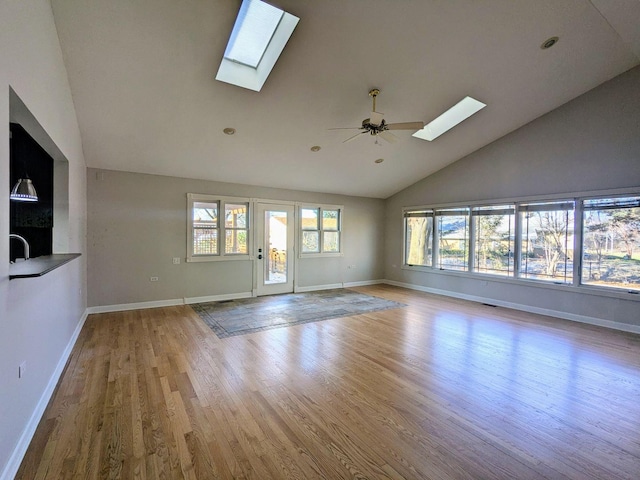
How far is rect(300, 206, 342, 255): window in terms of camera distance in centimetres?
743

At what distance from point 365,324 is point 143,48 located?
4.56m

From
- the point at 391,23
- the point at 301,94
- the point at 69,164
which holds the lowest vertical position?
the point at 69,164

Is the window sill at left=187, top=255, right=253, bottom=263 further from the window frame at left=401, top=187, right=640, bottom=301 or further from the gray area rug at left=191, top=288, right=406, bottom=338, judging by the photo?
the window frame at left=401, top=187, right=640, bottom=301

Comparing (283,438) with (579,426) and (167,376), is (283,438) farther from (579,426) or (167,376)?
(579,426)

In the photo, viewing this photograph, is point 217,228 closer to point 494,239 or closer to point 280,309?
point 280,309

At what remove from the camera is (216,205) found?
6250mm

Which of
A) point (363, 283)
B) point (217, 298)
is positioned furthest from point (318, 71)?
point (363, 283)

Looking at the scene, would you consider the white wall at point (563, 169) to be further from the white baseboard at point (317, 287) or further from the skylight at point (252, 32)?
the skylight at point (252, 32)

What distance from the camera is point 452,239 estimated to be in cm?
702

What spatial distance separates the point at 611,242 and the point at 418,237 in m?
3.65

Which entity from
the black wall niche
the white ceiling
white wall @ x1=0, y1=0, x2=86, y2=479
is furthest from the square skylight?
the black wall niche

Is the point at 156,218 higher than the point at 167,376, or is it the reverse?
the point at 156,218

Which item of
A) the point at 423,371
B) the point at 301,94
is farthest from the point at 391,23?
the point at 423,371

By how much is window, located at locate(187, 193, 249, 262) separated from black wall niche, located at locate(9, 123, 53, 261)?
267 centimetres
